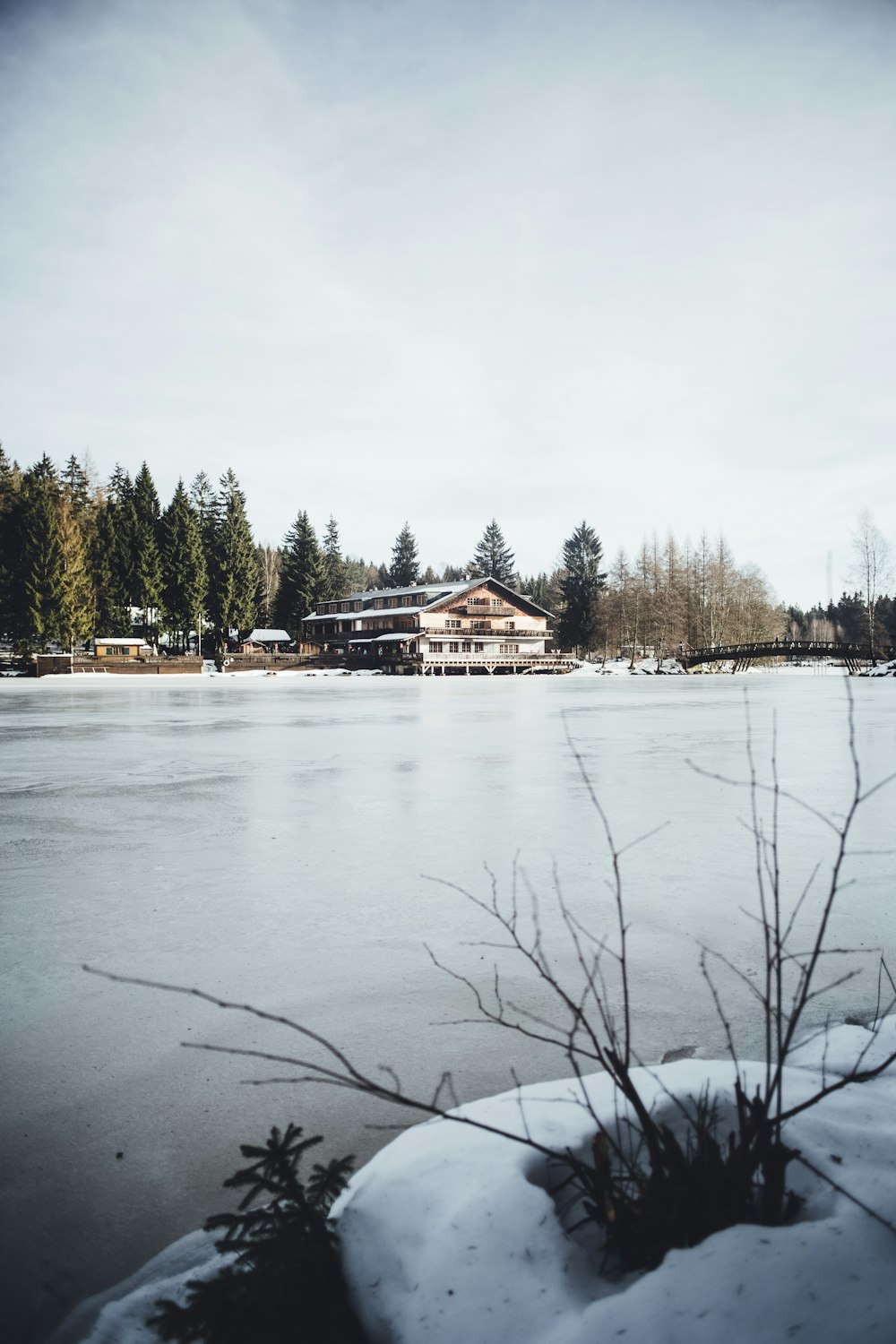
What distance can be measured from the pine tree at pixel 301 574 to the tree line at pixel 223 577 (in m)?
0.12

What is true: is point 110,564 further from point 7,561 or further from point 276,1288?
point 276,1288

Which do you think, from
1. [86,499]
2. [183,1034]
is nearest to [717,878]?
[183,1034]

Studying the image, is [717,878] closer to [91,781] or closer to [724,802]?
[724,802]

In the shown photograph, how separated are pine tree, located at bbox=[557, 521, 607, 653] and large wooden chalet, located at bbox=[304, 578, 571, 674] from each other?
17658 millimetres

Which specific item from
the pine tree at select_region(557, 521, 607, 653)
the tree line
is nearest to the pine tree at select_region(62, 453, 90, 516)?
the tree line

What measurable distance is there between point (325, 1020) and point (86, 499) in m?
75.2

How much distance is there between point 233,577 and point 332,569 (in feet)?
75.3

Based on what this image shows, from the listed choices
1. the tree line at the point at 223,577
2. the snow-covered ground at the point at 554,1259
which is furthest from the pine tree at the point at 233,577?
the snow-covered ground at the point at 554,1259

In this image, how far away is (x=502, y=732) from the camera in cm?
1471

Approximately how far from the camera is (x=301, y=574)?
73.4 metres

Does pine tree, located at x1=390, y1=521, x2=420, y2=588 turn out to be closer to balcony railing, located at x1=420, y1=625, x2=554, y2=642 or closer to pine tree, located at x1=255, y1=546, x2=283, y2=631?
pine tree, located at x1=255, y1=546, x2=283, y2=631

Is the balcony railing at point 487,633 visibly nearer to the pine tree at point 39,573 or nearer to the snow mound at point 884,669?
the pine tree at point 39,573

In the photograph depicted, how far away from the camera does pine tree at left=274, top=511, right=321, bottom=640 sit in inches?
2872

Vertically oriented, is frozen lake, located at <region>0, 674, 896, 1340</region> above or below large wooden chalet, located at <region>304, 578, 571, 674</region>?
below
